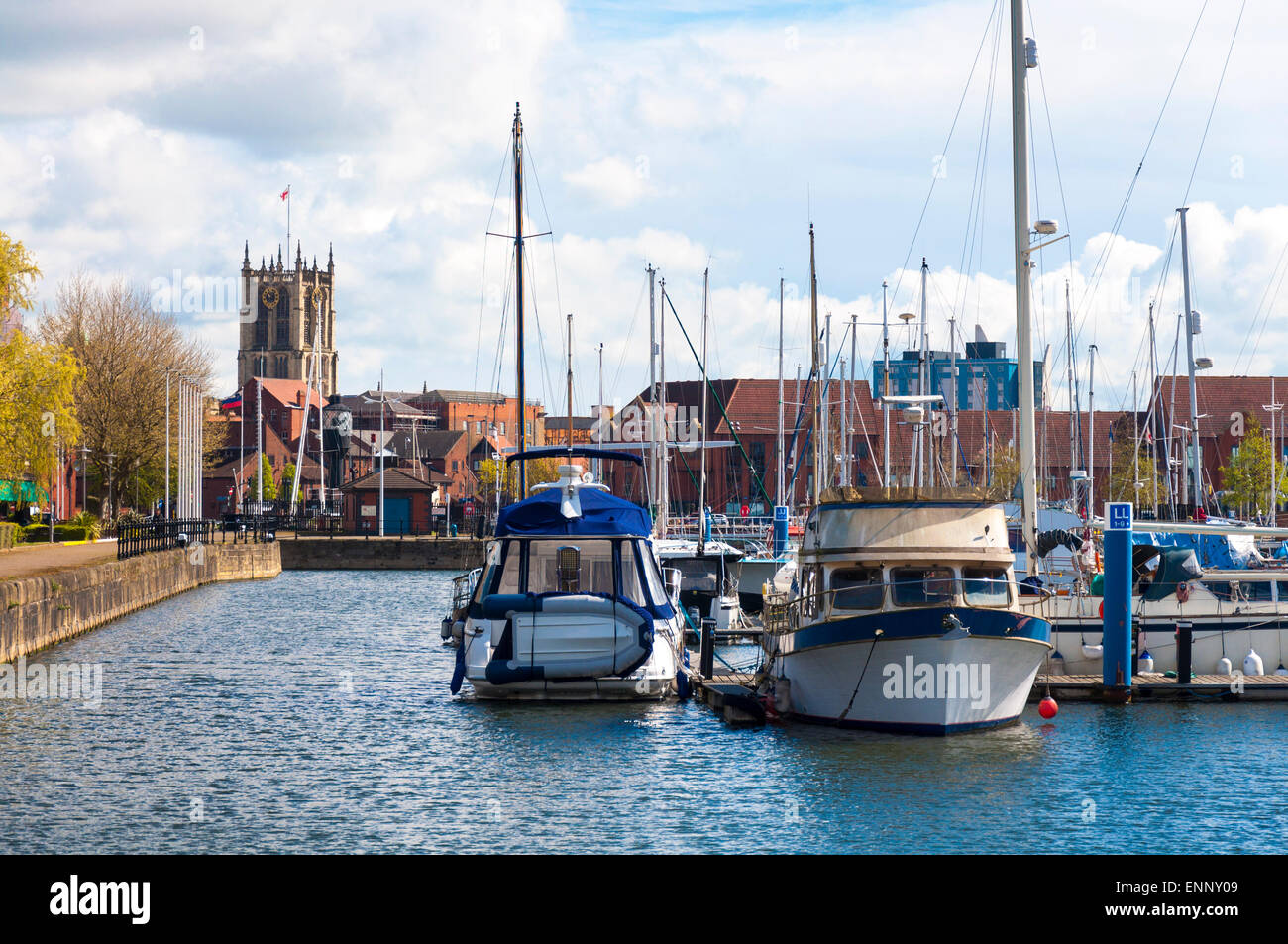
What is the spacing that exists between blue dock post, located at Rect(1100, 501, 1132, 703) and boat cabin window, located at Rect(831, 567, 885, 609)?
5507 millimetres

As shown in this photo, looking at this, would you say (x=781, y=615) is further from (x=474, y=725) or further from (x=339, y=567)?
(x=339, y=567)

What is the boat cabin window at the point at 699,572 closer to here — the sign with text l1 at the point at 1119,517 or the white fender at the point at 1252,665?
the white fender at the point at 1252,665

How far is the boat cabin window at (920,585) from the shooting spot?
23031mm

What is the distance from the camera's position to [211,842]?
56.2 ft

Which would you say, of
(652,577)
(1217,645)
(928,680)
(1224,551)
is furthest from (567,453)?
(1224,551)

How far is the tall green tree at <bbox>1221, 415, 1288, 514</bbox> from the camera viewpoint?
294 ft

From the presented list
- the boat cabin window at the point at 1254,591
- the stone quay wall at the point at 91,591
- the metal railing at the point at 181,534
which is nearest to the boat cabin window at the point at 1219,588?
the boat cabin window at the point at 1254,591

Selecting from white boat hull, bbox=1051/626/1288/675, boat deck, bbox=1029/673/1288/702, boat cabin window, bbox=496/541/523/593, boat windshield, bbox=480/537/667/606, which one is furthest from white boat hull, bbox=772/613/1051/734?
boat cabin window, bbox=496/541/523/593

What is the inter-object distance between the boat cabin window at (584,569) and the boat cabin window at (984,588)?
8.28 metres

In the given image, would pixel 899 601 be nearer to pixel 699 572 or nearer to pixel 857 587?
pixel 857 587

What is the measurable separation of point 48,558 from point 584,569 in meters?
26.1

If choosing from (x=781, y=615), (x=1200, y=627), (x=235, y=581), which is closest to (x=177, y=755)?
(x=781, y=615)
